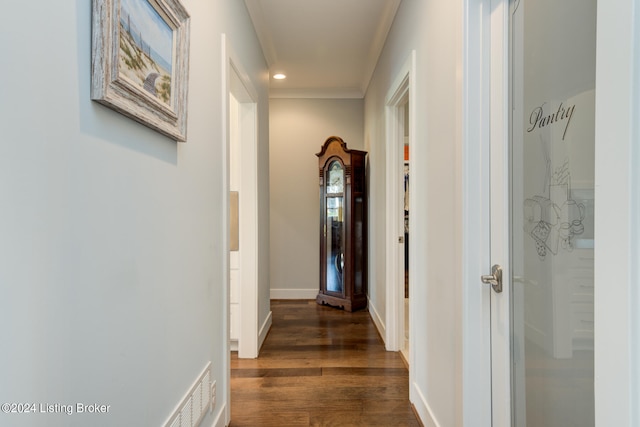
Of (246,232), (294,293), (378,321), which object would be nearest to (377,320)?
(378,321)

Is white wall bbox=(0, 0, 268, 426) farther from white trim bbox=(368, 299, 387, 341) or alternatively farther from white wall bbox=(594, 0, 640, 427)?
white trim bbox=(368, 299, 387, 341)

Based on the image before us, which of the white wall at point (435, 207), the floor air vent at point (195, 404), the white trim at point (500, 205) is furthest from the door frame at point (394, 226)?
the floor air vent at point (195, 404)

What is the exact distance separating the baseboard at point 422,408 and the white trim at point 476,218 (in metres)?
0.49

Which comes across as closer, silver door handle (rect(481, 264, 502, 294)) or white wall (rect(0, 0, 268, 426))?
white wall (rect(0, 0, 268, 426))

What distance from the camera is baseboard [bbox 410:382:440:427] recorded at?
1.77 metres

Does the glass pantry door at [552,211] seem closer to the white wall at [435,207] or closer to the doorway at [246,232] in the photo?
the white wall at [435,207]

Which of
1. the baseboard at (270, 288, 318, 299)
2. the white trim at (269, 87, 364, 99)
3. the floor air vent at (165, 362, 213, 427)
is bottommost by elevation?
the baseboard at (270, 288, 318, 299)

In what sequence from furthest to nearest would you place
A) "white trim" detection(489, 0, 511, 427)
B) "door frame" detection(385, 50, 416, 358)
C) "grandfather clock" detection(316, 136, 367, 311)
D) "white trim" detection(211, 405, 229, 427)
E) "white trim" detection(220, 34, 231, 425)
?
1. "grandfather clock" detection(316, 136, 367, 311)
2. "door frame" detection(385, 50, 416, 358)
3. "white trim" detection(220, 34, 231, 425)
4. "white trim" detection(211, 405, 229, 427)
5. "white trim" detection(489, 0, 511, 427)

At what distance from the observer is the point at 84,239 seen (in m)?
0.80

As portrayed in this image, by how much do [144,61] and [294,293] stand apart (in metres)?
3.95

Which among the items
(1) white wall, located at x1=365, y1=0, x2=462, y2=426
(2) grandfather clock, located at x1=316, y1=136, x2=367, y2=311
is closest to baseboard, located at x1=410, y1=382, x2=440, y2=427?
(1) white wall, located at x1=365, y1=0, x2=462, y2=426

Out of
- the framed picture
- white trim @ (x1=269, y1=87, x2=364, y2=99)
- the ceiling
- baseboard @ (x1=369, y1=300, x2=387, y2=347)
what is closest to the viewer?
the framed picture

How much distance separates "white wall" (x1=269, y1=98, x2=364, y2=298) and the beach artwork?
345 centimetres

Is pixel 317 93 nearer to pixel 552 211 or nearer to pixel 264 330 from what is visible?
pixel 264 330
